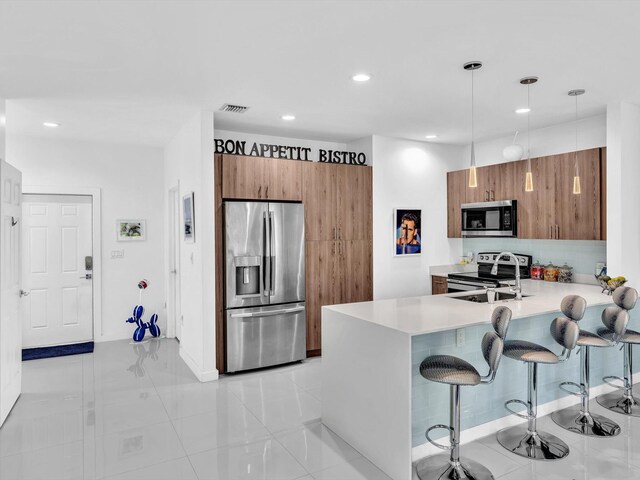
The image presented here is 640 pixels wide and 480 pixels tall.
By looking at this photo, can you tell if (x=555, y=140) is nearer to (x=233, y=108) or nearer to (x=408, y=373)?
(x=233, y=108)

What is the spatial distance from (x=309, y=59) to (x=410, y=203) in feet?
10.5

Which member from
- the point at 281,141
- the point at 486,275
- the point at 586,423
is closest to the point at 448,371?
the point at 586,423

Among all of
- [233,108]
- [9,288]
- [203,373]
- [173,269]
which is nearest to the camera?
[9,288]

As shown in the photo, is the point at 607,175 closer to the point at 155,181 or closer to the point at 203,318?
the point at 203,318

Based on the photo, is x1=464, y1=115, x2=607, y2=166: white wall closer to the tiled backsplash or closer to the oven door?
the tiled backsplash

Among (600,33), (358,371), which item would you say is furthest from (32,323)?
(600,33)

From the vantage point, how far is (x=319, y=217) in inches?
206

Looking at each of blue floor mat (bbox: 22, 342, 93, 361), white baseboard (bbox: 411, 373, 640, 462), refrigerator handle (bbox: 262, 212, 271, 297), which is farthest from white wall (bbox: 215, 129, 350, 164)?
white baseboard (bbox: 411, 373, 640, 462)

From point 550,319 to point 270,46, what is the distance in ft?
10.1

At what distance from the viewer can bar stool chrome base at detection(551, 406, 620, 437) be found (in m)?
3.16

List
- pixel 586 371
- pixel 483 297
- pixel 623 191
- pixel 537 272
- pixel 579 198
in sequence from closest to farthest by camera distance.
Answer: pixel 586 371
pixel 483 297
pixel 623 191
pixel 579 198
pixel 537 272

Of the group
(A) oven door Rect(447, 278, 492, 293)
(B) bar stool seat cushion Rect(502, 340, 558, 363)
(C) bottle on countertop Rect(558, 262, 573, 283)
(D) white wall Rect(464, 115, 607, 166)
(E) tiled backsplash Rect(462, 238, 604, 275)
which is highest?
(D) white wall Rect(464, 115, 607, 166)

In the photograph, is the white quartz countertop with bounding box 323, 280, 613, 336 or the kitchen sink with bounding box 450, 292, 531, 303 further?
the kitchen sink with bounding box 450, 292, 531, 303

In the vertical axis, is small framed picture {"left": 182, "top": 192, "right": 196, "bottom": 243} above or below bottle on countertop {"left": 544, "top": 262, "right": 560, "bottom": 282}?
above
